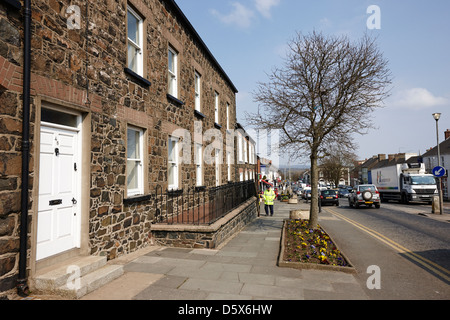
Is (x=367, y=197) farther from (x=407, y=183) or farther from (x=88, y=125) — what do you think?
(x=88, y=125)

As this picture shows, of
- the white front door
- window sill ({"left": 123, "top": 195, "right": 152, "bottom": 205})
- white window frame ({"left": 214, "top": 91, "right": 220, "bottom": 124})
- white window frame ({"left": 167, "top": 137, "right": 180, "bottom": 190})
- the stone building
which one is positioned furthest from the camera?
white window frame ({"left": 214, "top": 91, "right": 220, "bottom": 124})

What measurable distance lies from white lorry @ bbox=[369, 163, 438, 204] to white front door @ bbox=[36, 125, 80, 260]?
90.3 feet

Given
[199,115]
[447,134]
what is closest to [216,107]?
[199,115]

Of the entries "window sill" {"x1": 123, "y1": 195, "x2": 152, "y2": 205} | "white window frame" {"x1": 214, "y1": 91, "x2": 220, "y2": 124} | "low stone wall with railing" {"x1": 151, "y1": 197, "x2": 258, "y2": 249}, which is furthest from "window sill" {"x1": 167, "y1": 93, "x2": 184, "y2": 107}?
"white window frame" {"x1": 214, "y1": 91, "x2": 220, "y2": 124}

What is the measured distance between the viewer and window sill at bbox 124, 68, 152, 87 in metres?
7.01

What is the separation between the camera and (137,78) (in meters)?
7.41

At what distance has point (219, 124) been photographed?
1572cm

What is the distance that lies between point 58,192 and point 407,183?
93.5ft

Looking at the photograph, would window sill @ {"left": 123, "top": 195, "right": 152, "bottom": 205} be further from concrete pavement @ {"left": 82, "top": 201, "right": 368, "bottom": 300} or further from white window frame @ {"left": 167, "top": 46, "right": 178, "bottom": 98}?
white window frame @ {"left": 167, "top": 46, "right": 178, "bottom": 98}

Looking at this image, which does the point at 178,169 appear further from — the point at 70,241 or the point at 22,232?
the point at 22,232

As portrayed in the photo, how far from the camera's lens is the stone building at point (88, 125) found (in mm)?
4148

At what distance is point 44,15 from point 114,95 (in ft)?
6.91

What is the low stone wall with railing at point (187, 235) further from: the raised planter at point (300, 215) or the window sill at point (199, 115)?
the raised planter at point (300, 215)

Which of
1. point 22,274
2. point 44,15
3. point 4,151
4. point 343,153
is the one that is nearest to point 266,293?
point 22,274
